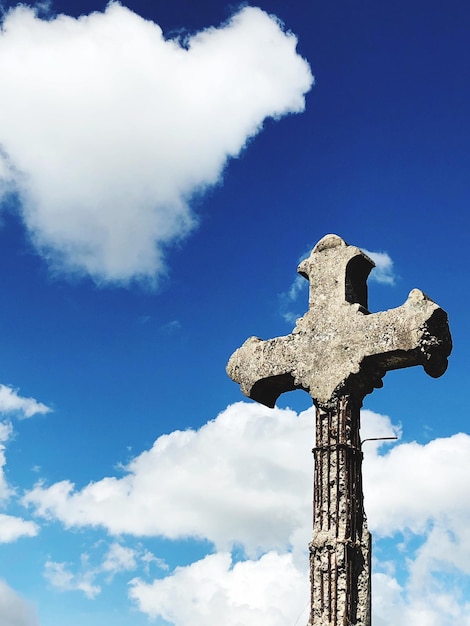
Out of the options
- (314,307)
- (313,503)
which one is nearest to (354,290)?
(314,307)

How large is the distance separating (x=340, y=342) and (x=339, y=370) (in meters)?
0.30

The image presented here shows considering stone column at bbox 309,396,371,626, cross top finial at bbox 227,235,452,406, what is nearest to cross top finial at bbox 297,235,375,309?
cross top finial at bbox 227,235,452,406

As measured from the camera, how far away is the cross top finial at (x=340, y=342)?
7949mm

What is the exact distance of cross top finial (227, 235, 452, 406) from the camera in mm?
7949

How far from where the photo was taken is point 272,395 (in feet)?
29.6

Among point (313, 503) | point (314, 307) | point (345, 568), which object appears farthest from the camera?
point (314, 307)

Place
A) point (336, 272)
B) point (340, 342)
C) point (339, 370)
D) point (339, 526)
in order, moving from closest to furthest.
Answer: point (339, 526)
point (339, 370)
point (340, 342)
point (336, 272)

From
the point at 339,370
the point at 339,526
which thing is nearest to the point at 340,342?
the point at 339,370

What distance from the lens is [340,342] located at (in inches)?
327

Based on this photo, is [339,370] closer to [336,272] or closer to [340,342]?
[340,342]

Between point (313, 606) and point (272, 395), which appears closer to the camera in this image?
point (313, 606)

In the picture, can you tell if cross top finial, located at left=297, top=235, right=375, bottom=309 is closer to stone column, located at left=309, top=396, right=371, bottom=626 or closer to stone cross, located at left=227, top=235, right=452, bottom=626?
stone cross, located at left=227, top=235, right=452, bottom=626

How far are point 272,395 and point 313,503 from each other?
4.90 feet

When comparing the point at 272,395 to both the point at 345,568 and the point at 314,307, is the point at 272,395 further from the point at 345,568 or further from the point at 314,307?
the point at 345,568
